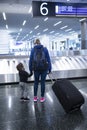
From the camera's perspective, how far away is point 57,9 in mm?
6539

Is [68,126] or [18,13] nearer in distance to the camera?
[68,126]

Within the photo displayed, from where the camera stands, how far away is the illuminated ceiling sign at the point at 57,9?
643 centimetres

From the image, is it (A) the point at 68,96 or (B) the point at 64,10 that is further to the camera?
(B) the point at 64,10

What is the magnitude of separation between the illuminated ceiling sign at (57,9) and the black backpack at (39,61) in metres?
2.36

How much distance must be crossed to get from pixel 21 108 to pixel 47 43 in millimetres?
7106

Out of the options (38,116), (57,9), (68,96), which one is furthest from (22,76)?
(57,9)

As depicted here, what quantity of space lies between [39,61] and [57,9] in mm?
2790

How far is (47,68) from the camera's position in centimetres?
457

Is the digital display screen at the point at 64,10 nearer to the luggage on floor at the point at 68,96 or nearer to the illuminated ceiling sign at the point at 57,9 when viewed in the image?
the illuminated ceiling sign at the point at 57,9

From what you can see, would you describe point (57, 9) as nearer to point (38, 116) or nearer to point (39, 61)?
point (39, 61)

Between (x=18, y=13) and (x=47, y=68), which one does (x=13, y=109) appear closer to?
(x=47, y=68)

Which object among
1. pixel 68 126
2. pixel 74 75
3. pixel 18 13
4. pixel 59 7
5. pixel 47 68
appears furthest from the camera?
pixel 18 13

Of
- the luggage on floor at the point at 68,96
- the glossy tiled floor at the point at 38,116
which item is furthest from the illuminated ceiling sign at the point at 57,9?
the luggage on floor at the point at 68,96

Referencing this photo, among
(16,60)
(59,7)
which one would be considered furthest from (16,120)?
(16,60)
